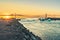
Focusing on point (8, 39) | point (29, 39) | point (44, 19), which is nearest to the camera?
point (8, 39)

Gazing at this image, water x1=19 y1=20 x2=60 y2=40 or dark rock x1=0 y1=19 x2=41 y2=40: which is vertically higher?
dark rock x1=0 y1=19 x2=41 y2=40

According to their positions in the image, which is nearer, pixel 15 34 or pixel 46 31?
pixel 15 34

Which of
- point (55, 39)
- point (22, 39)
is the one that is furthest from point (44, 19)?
point (22, 39)

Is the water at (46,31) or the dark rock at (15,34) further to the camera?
the water at (46,31)

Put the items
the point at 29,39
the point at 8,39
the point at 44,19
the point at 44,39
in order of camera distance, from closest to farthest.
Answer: the point at 8,39, the point at 29,39, the point at 44,39, the point at 44,19

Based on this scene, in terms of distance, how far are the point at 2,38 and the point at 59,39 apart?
52.6ft

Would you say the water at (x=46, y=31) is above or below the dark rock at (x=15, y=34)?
below

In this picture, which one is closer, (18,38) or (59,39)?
(18,38)

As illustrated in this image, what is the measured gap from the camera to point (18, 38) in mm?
31391

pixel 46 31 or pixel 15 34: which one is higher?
pixel 15 34

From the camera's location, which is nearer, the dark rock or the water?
the dark rock

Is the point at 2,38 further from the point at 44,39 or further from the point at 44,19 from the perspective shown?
the point at 44,19

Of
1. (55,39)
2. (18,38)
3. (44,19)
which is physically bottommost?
(44,19)

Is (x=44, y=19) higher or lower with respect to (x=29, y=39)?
lower
